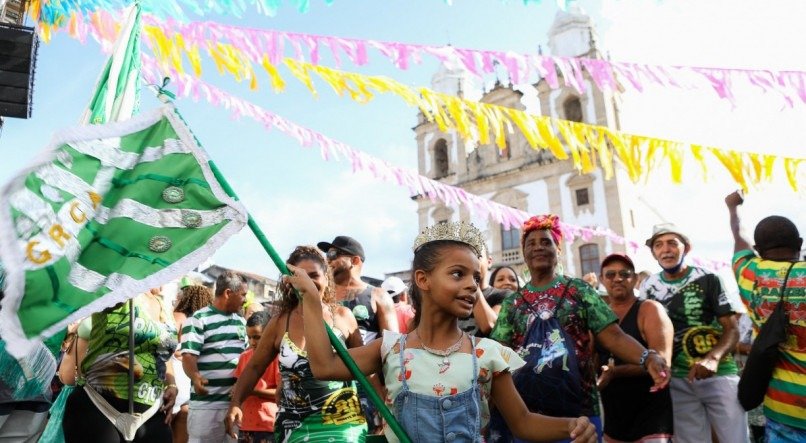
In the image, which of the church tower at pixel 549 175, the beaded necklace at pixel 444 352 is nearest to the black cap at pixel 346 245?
the beaded necklace at pixel 444 352

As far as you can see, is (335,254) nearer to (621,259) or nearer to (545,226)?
(545,226)

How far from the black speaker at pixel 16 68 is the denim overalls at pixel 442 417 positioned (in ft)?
23.8

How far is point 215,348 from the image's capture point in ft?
14.7

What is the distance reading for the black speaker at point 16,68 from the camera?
6.97 metres

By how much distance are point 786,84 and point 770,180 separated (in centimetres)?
124

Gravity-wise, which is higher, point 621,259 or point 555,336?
point 621,259

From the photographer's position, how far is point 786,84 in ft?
18.4

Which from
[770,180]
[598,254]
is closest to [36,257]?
[770,180]

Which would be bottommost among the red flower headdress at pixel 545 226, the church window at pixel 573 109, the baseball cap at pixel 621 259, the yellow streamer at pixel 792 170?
the baseball cap at pixel 621 259

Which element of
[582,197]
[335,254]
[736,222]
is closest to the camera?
[736,222]

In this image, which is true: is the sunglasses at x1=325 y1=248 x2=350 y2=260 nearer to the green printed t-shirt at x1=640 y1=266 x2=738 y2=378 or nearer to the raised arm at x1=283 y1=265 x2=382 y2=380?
the raised arm at x1=283 y1=265 x2=382 y2=380

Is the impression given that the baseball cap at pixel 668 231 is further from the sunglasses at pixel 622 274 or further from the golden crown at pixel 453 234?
the golden crown at pixel 453 234

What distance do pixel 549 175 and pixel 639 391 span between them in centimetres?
2730

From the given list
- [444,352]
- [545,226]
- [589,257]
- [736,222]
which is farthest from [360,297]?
[589,257]
